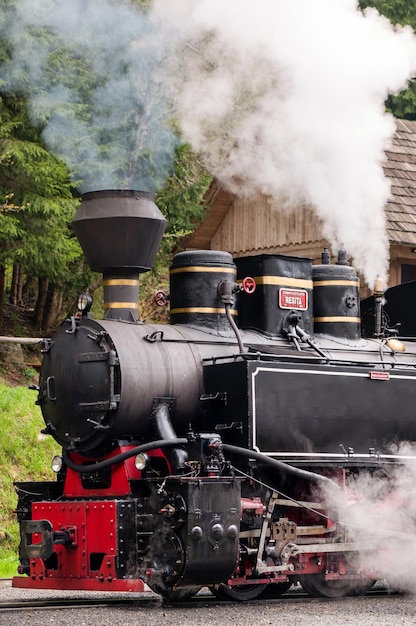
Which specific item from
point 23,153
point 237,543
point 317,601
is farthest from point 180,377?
point 23,153

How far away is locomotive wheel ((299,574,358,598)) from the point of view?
30.5ft

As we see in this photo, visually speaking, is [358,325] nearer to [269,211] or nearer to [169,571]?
[169,571]

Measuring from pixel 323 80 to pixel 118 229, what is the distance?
4.58 meters

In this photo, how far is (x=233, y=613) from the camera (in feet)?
26.7

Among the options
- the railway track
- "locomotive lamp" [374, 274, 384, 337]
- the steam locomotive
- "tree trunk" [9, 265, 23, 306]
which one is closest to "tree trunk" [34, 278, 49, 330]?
"tree trunk" [9, 265, 23, 306]

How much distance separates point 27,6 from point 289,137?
352 centimetres

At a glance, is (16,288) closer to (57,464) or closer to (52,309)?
(52,309)

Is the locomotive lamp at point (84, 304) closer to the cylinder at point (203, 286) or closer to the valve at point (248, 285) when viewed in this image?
the cylinder at point (203, 286)

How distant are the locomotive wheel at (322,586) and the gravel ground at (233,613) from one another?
0.42 ft

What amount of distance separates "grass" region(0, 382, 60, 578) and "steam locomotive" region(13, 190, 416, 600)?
3679mm

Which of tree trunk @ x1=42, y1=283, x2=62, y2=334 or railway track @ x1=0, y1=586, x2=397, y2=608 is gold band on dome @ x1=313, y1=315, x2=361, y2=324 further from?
tree trunk @ x1=42, y1=283, x2=62, y2=334

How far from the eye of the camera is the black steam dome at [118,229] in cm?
898

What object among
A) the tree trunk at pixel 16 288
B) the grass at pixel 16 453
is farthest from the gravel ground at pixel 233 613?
the tree trunk at pixel 16 288

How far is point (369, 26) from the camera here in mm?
12219
